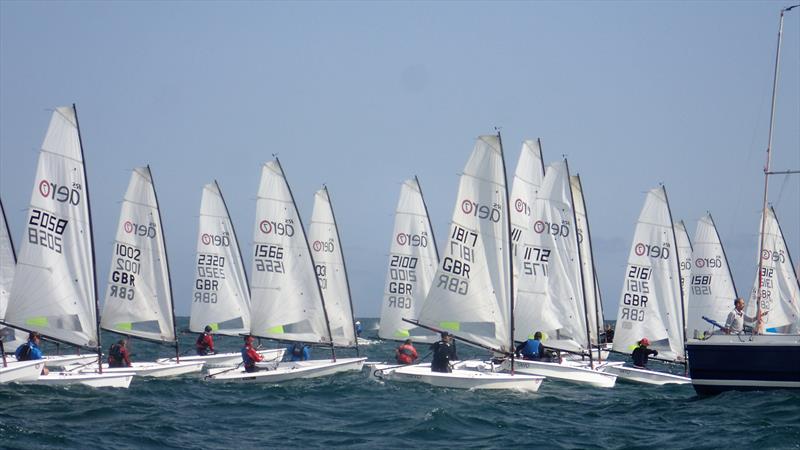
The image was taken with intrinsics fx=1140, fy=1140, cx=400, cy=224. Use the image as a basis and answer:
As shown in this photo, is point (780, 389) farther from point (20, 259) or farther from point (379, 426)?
point (20, 259)

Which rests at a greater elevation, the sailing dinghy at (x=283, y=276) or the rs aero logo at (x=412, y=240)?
the rs aero logo at (x=412, y=240)

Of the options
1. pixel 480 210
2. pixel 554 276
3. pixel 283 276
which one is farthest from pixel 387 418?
pixel 283 276

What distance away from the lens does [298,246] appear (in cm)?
3303

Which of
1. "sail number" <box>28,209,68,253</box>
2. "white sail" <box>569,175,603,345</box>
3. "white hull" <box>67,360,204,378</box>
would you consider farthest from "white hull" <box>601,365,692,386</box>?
"sail number" <box>28,209,68,253</box>

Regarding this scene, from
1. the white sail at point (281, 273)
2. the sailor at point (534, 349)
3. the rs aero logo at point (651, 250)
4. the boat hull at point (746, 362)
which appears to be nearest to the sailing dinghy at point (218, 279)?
the white sail at point (281, 273)

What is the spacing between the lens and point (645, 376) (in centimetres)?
2908

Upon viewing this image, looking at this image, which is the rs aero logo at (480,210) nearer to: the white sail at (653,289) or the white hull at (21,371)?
the white sail at (653,289)

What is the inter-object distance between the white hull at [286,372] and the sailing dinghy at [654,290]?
820 cm

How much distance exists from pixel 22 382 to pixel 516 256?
13.6 m

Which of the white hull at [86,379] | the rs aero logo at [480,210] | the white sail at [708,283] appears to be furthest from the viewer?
the white sail at [708,283]

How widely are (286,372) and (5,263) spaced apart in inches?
347

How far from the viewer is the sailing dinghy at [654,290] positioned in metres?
33.0

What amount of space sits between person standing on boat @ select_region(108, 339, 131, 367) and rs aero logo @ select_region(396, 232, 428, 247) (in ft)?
35.4

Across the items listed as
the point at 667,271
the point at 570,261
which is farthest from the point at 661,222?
the point at 570,261
